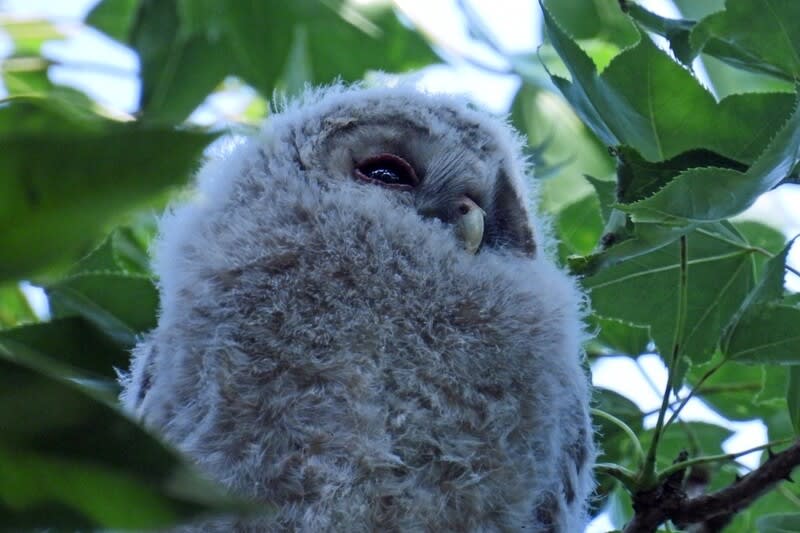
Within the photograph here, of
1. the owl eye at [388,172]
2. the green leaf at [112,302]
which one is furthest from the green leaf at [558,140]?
the green leaf at [112,302]

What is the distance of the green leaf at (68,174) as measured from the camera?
452 millimetres

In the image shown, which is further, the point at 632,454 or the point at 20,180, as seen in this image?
the point at 632,454

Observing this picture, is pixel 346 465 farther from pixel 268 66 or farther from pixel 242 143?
pixel 268 66

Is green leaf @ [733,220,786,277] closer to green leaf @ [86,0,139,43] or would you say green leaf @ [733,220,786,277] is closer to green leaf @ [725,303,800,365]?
green leaf @ [725,303,800,365]

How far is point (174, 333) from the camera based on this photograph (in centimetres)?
140

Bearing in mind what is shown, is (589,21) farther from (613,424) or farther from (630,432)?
(630,432)

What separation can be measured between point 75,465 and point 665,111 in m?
1.08

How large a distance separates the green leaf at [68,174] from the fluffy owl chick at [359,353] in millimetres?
745

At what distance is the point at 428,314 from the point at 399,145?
380 mm

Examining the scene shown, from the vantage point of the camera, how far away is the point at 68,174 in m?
0.47

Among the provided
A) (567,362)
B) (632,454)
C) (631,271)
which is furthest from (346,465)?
(632,454)

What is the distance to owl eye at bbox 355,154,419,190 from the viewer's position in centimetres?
159

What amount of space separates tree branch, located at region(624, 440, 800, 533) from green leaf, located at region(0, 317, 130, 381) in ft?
2.30

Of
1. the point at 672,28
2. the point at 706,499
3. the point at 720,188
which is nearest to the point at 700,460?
the point at 706,499
